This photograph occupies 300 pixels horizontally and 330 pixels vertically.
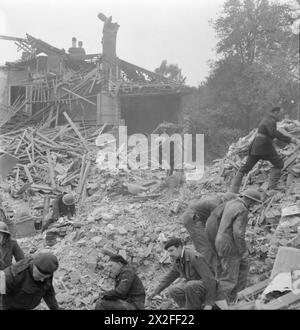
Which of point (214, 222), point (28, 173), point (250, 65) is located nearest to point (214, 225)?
point (214, 222)

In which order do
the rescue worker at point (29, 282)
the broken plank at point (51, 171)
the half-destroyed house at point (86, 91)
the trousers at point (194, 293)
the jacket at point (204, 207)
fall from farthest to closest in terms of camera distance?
the half-destroyed house at point (86, 91)
the broken plank at point (51, 171)
the jacket at point (204, 207)
the trousers at point (194, 293)
the rescue worker at point (29, 282)

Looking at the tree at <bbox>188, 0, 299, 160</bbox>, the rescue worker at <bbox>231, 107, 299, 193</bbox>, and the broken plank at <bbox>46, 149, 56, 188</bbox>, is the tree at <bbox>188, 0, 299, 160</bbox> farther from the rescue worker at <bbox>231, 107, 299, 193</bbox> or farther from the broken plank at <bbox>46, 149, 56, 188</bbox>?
the rescue worker at <bbox>231, 107, 299, 193</bbox>

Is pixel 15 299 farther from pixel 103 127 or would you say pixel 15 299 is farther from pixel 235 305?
pixel 103 127

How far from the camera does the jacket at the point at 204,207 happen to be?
5.15m

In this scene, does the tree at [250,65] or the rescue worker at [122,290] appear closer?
the rescue worker at [122,290]

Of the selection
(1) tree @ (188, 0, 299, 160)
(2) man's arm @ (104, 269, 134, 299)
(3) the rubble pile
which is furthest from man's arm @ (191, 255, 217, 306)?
(1) tree @ (188, 0, 299, 160)

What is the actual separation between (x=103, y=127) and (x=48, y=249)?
9938 millimetres

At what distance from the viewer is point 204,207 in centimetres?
518

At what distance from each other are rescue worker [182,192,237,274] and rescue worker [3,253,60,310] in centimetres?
185

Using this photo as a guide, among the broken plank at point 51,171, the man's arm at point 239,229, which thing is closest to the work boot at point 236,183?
the man's arm at point 239,229

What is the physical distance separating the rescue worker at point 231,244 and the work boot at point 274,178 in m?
2.22

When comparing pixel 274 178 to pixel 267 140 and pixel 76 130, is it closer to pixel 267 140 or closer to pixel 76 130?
A: pixel 267 140

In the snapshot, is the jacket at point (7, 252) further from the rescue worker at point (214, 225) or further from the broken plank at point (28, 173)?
the broken plank at point (28, 173)
